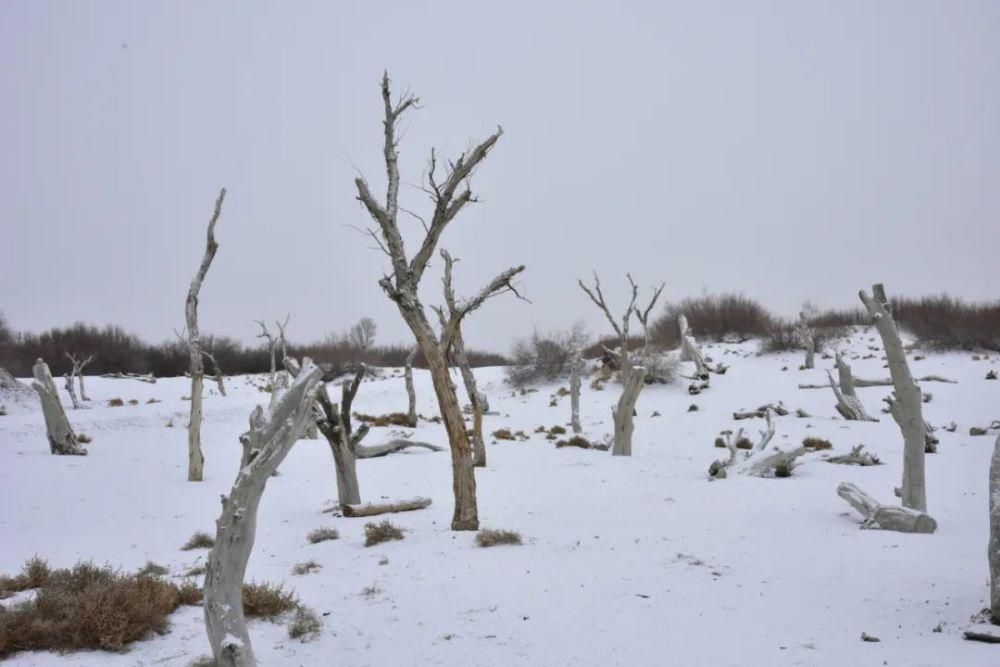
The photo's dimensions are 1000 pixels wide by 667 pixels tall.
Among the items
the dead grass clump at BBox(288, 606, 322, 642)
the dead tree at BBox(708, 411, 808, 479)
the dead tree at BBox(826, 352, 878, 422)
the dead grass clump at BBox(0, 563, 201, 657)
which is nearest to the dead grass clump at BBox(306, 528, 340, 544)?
the dead grass clump at BBox(288, 606, 322, 642)

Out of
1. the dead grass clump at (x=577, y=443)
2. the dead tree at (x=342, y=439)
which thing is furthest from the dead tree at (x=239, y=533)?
the dead grass clump at (x=577, y=443)

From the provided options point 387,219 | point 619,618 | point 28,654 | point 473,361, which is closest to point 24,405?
point 387,219

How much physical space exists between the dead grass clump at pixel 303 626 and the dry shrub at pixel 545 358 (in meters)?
30.2

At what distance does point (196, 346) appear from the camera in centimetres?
1312

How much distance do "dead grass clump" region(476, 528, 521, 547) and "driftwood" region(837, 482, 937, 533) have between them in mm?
4075

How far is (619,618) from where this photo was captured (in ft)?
17.0

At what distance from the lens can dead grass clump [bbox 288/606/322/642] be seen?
480cm

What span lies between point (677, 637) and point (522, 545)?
2.84 m

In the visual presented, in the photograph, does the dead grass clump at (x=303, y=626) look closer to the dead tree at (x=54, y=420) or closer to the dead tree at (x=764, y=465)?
the dead tree at (x=764, y=465)

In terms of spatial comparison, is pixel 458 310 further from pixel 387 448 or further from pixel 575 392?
pixel 575 392

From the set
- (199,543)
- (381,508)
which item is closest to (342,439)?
(381,508)

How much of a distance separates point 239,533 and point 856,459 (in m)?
12.7

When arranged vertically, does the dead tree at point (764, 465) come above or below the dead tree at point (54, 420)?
below

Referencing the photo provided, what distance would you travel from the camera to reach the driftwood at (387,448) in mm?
16188
